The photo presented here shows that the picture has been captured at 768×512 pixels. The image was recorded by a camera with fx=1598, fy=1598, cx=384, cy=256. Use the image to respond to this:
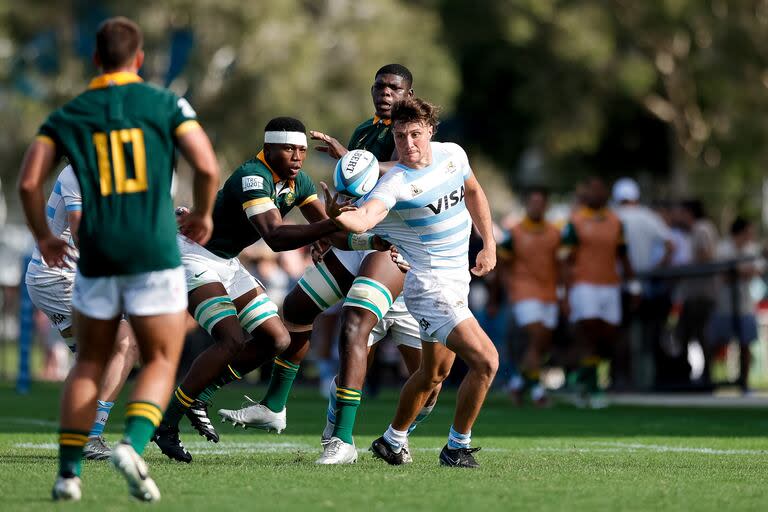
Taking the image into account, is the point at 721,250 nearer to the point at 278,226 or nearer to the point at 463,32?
the point at 278,226

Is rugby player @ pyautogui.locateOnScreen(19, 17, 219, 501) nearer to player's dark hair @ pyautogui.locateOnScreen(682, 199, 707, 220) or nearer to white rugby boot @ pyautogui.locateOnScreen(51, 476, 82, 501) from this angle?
white rugby boot @ pyautogui.locateOnScreen(51, 476, 82, 501)

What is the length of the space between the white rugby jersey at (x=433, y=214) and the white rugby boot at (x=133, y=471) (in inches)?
100

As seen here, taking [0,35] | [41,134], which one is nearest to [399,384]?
[41,134]

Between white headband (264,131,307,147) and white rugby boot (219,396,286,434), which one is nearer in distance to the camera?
white headband (264,131,307,147)

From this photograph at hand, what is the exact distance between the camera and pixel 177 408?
32.2 ft

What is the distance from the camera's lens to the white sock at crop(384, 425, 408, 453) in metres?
9.61

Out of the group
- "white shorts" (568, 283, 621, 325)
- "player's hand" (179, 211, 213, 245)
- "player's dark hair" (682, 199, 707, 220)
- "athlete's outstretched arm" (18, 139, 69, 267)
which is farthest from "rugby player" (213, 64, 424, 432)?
"player's dark hair" (682, 199, 707, 220)

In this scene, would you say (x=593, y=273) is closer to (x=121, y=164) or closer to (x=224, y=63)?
(x=121, y=164)

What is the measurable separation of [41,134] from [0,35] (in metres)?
38.2

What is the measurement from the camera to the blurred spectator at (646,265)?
1973cm

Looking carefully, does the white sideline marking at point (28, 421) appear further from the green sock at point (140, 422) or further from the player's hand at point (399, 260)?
the green sock at point (140, 422)

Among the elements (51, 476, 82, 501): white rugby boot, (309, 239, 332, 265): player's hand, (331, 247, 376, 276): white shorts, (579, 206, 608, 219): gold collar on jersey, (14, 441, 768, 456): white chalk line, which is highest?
(309, 239, 332, 265): player's hand

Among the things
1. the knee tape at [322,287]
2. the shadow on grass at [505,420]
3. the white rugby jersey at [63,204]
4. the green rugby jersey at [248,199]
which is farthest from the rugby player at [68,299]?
the shadow on grass at [505,420]

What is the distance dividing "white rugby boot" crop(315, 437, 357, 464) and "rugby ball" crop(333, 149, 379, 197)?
1.46 meters
